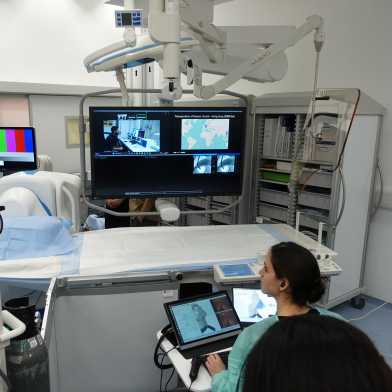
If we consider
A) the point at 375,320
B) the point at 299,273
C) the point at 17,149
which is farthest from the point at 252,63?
the point at 17,149

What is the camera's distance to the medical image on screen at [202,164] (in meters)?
2.39

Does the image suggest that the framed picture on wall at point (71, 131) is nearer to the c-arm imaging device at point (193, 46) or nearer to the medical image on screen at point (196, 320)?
the c-arm imaging device at point (193, 46)

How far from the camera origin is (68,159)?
5332mm

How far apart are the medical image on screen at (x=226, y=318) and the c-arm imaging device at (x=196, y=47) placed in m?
1.01

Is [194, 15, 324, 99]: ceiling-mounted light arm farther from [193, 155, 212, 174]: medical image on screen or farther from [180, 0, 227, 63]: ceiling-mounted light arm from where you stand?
[193, 155, 212, 174]: medical image on screen

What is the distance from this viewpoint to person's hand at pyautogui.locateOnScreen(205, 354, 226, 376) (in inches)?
62.6

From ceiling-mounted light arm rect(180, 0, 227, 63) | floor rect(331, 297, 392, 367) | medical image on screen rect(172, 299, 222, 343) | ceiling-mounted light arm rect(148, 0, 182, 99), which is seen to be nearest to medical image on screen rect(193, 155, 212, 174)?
ceiling-mounted light arm rect(180, 0, 227, 63)

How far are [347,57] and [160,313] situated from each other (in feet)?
9.32

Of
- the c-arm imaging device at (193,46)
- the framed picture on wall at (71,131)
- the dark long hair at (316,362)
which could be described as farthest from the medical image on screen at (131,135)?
the framed picture on wall at (71,131)

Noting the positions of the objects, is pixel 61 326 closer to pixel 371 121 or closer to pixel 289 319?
pixel 289 319

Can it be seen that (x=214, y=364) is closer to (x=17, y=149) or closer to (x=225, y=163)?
(x=225, y=163)

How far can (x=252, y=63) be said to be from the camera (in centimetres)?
208

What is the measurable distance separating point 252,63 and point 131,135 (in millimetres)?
751

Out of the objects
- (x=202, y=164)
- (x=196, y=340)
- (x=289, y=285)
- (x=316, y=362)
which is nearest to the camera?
(x=316, y=362)
